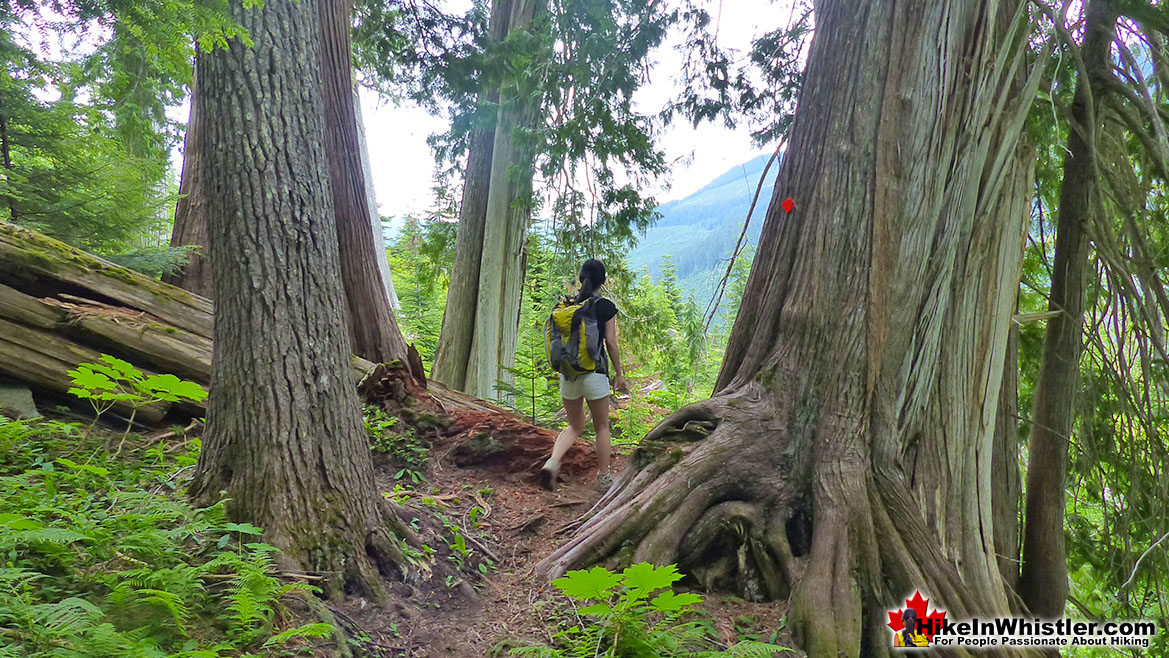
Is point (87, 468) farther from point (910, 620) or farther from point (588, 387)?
point (910, 620)

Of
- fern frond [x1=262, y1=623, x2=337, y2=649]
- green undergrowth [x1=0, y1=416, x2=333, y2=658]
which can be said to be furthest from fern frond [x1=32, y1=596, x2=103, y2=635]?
fern frond [x1=262, y1=623, x2=337, y2=649]

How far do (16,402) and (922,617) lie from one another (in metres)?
Answer: 5.56

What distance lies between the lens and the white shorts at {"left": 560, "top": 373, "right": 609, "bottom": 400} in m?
4.87

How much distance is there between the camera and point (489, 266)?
9.05m

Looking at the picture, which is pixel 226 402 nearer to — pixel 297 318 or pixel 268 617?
pixel 297 318

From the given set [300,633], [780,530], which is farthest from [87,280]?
[780,530]

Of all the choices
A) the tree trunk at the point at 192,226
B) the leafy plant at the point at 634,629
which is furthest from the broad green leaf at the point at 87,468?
the tree trunk at the point at 192,226

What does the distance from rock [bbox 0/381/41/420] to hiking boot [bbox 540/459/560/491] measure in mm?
3370

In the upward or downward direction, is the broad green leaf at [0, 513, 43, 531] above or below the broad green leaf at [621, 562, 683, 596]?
below

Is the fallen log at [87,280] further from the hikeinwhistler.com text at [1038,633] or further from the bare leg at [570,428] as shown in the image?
the hikeinwhistler.com text at [1038,633]

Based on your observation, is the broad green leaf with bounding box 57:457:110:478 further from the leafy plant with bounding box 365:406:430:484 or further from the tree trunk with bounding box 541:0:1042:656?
the tree trunk with bounding box 541:0:1042:656

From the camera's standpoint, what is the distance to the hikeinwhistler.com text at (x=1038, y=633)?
10.8 ft

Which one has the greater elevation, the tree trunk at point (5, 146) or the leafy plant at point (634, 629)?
the tree trunk at point (5, 146)

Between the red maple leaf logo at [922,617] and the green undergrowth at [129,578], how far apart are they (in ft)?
8.84
